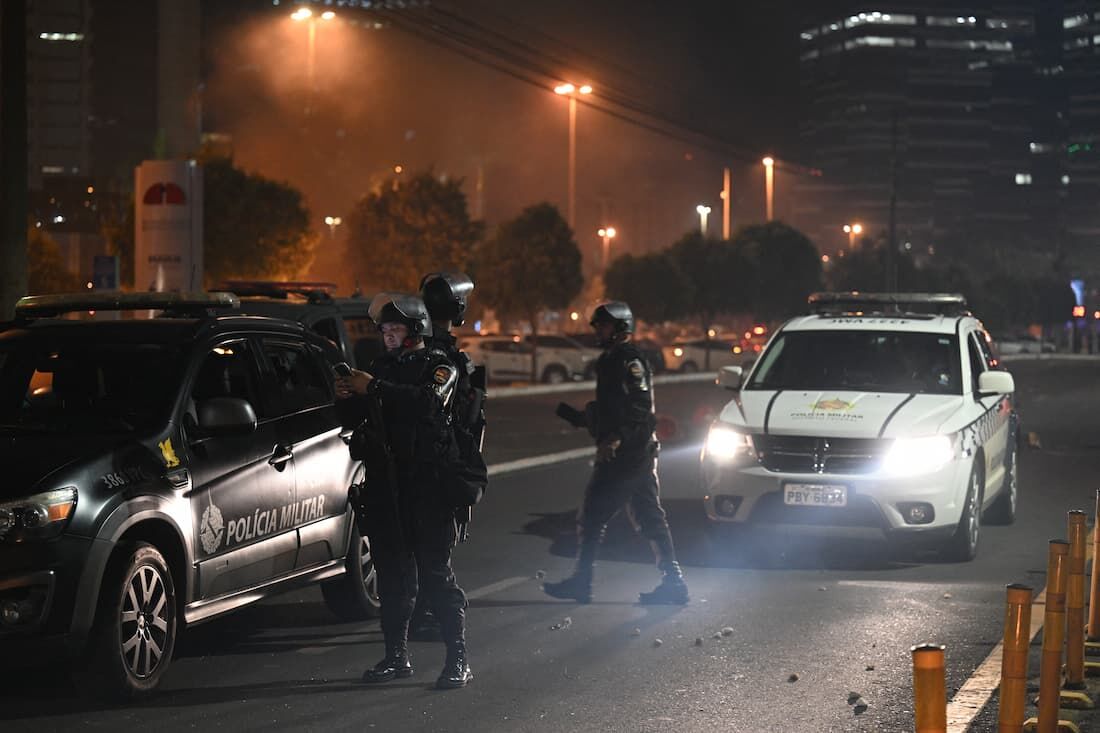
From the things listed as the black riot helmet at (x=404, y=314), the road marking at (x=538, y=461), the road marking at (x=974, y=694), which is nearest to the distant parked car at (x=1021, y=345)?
the road marking at (x=538, y=461)

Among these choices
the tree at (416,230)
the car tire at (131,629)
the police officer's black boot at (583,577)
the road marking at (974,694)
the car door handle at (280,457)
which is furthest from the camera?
the tree at (416,230)

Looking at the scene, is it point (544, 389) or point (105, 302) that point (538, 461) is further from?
point (544, 389)

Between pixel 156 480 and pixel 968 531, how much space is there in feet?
20.9

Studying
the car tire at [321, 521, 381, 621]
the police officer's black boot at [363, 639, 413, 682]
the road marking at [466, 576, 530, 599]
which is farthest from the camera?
the road marking at [466, 576, 530, 599]

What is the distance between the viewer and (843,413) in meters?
11.8

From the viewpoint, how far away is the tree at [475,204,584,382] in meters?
54.2

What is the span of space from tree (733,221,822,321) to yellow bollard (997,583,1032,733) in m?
79.2

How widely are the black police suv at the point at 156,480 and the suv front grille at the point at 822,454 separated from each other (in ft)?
11.5

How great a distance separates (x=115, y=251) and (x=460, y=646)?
141ft

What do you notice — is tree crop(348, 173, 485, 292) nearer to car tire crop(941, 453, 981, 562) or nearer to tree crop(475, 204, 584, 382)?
tree crop(475, 204, 584, 382)

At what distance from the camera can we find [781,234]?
88.2 metres

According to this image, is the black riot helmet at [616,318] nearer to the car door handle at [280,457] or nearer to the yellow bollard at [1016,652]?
the car door handle at [280,457]

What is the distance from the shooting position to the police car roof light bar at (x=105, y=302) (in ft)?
27.8

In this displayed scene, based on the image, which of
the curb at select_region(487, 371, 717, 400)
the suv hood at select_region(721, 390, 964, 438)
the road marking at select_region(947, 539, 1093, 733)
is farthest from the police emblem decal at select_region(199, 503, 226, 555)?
the curb at select_region(487, 371, 717, 400)
